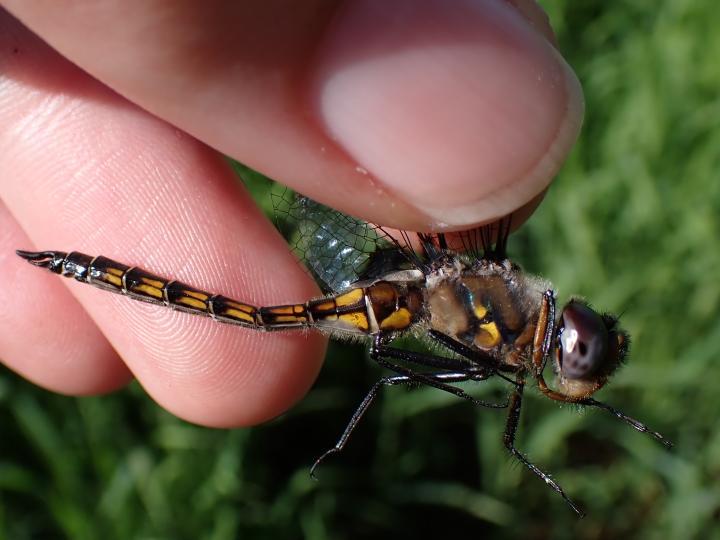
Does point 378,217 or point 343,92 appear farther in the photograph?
point 378,217

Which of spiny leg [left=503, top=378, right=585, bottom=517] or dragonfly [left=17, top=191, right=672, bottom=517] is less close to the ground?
dragonfly [left=17, top=191, right=672, bottom=517]

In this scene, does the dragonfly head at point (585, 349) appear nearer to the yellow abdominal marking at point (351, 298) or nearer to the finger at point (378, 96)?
the finger at point (378, 96)

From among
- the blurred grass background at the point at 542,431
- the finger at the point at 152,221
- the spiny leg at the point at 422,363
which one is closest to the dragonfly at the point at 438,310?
the spiny leg at the point at 422,363

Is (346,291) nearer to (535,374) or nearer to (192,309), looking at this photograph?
(192,309)

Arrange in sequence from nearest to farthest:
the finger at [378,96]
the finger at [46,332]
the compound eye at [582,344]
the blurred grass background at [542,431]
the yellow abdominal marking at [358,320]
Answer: the finger at [378,96] → the compound eye at [582,344] → the yellow abdominal marking at [358,320] → the finger at [46,332] → the blurred grass background at [542,431]

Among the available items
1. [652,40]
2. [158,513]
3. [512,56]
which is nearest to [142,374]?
[158,513]

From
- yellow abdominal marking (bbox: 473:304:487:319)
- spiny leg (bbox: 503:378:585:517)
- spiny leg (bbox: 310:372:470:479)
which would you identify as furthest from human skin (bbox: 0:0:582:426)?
spiny leg (bbox: 503:378:585:517)

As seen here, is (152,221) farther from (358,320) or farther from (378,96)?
(378,96)

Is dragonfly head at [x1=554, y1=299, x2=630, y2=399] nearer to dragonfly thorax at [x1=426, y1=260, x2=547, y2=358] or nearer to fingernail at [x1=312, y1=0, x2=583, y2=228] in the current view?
dragonfly thorax at [x1=426, y1=260, x2=547, y2=358]
